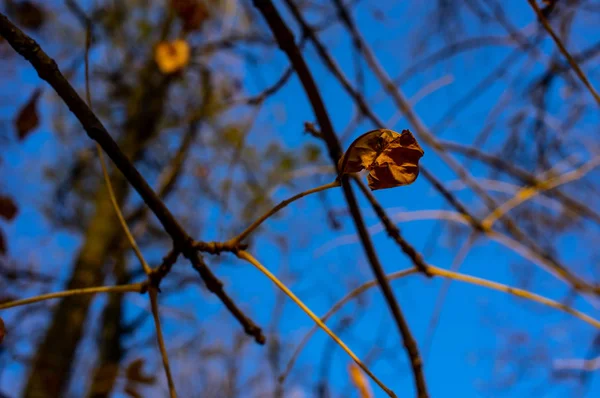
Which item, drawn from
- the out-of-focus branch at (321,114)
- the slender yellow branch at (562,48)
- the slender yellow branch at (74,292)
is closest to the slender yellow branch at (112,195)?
the slender yellow branch at (74,292)

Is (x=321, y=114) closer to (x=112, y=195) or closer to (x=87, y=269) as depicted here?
(x=112, y=195)

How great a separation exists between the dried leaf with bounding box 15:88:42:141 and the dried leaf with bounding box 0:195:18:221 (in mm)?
72

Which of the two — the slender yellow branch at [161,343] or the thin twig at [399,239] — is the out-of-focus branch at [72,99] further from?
the thin twig at [399,239]

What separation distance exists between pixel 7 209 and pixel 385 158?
1.45 ft

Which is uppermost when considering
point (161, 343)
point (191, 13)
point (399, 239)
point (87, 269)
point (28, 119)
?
point (191, 13)

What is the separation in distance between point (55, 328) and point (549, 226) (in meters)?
1.78

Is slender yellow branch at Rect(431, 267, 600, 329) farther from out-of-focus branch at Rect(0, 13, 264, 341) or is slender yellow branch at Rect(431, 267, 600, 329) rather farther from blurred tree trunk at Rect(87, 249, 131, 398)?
blurred tree trunk at Rect(87, 249, 131, 398)

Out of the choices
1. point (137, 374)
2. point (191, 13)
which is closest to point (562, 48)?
point (137, 374)

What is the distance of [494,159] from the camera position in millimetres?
834

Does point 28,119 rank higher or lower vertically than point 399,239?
higher

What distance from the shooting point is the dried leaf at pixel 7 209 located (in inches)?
19.6

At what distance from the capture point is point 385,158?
226 millimetres

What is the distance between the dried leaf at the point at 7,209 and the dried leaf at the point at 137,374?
20 cm

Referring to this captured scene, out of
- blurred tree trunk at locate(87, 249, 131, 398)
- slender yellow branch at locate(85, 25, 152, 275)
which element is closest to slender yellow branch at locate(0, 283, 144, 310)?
slender yellow branch at locate(85, 25, 152, 275)
